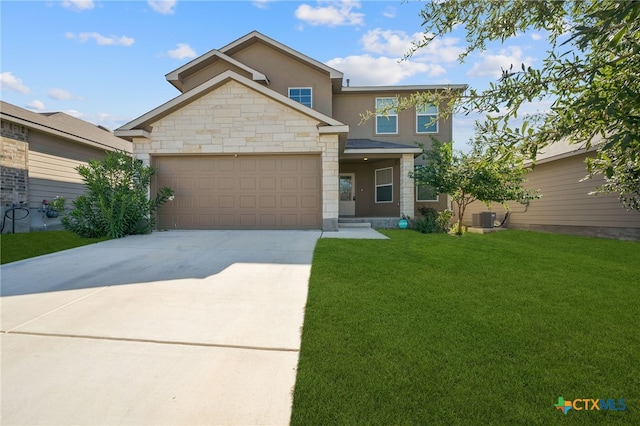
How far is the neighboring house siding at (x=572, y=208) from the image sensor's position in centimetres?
1053

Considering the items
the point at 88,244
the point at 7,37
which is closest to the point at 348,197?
the point at 88,244

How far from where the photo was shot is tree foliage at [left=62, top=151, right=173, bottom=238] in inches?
363

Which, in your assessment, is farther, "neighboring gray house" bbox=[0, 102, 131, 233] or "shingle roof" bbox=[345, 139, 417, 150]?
"shingle roof" bbox=[345, 139, 417, 150]

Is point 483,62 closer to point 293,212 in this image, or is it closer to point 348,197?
point 293,212

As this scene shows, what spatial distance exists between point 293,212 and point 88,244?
5899 mm

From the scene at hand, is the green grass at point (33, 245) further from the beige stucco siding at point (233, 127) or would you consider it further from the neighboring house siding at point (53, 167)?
the neighboring house siding at point (53, 167)

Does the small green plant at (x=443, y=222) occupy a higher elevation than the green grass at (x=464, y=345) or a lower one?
higher

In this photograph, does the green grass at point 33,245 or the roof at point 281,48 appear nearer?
the green grass at point 33,245

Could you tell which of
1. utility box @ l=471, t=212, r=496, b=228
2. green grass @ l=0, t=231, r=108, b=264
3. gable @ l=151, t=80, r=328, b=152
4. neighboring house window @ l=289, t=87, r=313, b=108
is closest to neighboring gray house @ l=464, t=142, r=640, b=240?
utility box @ l=471, t=212, r=496, b=228

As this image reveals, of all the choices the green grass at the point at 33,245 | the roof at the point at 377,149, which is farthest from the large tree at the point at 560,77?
the roof at the point at 377,149

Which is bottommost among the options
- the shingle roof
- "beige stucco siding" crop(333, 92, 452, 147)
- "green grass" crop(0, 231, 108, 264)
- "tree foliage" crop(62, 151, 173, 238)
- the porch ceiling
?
"green grass" crop(0, 231, 108, 264)

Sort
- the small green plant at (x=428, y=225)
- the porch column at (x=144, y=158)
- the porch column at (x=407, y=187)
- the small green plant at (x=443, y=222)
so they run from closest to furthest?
1. the porch column at (x=144, y=158)
2. the small green plant at (x=428, y=225)
3. the small green plant at (x=443, y=222)
4. the porch column at (x=407, y=187)

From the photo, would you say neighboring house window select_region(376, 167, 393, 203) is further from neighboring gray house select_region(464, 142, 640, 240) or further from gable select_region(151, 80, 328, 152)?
neighboring gray house select_region(464, 142, 640, 240)

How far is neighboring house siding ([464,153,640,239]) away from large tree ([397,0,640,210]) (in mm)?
10745
